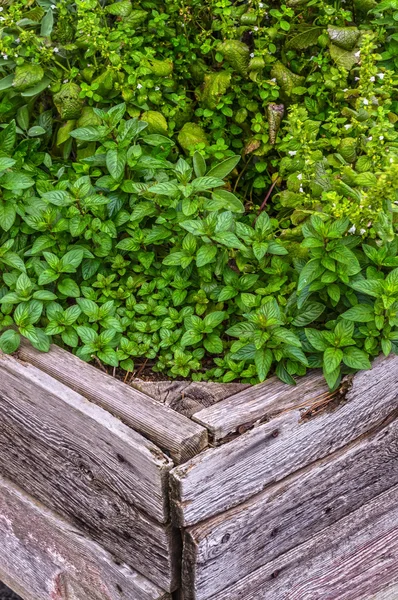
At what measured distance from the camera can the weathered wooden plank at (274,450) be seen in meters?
1.68

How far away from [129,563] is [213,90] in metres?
1.40

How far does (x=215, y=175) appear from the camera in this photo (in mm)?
2182

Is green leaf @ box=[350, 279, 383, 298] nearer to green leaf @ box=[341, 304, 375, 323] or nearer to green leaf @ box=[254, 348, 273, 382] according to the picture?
green leaf @ box=[341, 304, 375, 323]

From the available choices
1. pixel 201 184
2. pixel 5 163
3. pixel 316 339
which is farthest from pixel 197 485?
pixel 5 163

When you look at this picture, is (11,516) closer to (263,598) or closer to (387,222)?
(263,598)

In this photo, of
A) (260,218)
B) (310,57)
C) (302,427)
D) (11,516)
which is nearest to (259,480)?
(302,427)

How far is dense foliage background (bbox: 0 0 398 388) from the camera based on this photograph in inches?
73.6

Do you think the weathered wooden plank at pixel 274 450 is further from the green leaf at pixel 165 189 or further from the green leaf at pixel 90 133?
the green leaf at pixel 90 133

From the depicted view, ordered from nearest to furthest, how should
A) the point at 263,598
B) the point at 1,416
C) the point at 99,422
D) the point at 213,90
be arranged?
the point at 99,422 < the point at 263,598 < the point at 1,416 < the point at 213,90

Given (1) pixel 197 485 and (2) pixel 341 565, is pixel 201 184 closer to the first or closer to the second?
(1) pixel 197 485

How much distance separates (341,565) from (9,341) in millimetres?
1103

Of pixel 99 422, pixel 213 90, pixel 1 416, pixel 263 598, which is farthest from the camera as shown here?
pixel 213 90

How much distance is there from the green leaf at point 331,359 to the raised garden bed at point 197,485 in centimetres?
10

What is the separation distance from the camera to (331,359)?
1801 millimetres
